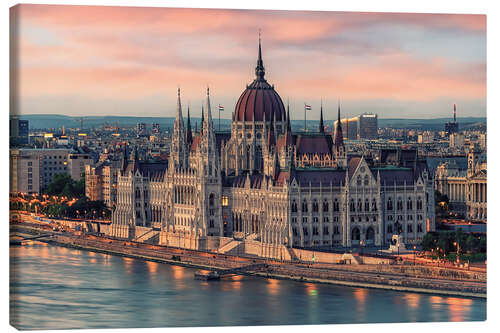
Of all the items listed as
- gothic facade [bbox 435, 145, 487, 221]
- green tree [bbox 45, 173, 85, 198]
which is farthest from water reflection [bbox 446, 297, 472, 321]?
green tree [bbox 45, 173, 85, 198]

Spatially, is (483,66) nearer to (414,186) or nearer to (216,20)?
(216,20)

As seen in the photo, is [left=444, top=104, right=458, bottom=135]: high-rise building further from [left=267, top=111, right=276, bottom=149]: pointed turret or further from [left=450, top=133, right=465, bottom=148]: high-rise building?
[left=267, top=111, right=276, bottom=149]: pointed turret

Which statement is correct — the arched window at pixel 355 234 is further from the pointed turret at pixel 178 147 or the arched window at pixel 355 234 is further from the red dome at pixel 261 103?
the pointed turret at pixel 178 147

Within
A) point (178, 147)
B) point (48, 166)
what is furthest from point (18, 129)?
point (48, 166)

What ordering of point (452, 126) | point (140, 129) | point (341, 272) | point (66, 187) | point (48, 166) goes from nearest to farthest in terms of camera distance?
point (452, 126) → point (341, 272) → point (140, 129) → point (48, 166) → point (66, 187)

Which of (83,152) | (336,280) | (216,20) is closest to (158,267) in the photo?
(336,280)

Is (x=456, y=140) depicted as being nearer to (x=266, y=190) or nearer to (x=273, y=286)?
(x=266, y=190)

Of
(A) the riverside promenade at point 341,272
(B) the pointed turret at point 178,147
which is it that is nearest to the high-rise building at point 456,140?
(A) the riverside promenade at point 341,272
